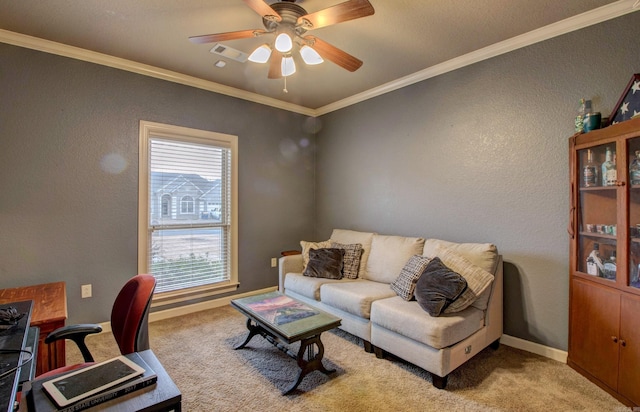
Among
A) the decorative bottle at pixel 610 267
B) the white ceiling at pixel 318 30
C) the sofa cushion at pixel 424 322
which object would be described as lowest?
the sofa cushion at pixel 424 322

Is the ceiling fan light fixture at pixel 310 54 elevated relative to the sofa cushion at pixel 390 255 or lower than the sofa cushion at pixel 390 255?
elevated

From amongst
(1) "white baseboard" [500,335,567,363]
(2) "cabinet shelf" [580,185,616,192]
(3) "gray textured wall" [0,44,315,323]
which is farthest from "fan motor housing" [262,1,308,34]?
(1) "white baseboard" [500,335,567,363]

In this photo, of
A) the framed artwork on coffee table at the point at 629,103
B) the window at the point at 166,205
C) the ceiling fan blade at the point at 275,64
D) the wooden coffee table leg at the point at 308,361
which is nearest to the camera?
the framed artwork on coffee table at the point at 629,103

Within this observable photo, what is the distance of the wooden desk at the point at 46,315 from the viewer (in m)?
1.81

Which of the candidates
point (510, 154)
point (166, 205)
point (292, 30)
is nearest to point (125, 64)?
point (166, 205)

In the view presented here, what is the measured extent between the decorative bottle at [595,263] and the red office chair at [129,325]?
2953 millimetres

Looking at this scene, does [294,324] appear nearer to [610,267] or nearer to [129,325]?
[129,325]

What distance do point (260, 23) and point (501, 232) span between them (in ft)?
9.25

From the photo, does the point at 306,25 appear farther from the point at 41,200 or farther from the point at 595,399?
the point at 595,399

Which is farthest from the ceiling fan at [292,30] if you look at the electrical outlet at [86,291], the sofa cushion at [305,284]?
the electrical outlet at [86,291]

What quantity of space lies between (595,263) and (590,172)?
2.19 feet

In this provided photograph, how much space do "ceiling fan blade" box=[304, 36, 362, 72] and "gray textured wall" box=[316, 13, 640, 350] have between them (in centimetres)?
140

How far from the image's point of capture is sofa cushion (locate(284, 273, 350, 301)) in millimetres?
3238

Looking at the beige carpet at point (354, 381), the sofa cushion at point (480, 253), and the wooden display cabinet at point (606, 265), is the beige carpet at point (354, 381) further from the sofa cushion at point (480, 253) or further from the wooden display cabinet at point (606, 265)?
the sofa cushion at point (480, 253)
